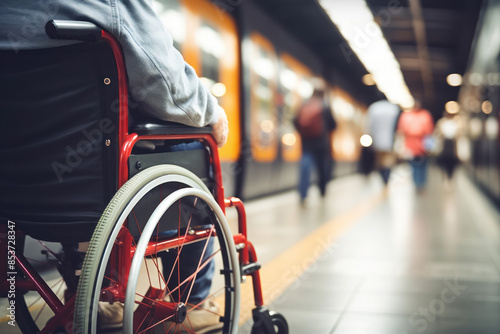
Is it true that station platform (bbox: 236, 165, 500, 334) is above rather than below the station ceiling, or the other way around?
below

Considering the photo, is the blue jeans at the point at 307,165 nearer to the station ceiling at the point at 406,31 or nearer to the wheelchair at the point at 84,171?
the station ceiling at the point at 406,31

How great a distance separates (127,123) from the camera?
145cm

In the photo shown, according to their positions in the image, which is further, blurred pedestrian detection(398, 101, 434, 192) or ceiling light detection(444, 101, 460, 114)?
ceiling light detection(444, 101, 460, 114)

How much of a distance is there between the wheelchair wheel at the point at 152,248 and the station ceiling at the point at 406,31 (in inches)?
284

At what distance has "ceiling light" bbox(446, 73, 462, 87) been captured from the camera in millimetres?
22030

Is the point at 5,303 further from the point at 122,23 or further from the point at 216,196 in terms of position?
the point at 122,23

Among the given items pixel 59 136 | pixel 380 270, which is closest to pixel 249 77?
pixel 380 270

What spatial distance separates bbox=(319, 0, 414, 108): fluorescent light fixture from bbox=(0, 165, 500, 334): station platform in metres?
1.60

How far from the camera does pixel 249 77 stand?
7848mm

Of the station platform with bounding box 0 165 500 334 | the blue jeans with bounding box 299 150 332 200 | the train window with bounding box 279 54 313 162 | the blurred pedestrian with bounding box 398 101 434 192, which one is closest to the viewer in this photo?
the station platform with bounding box 0 165 500 334

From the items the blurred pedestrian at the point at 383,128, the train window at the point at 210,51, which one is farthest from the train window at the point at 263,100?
the blurred pedestrian at the point at 383,128

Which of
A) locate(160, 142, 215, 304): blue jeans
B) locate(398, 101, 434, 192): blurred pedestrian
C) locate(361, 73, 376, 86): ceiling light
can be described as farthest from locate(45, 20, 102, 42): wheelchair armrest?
locate(361, 73, 376, 86): ceiling light

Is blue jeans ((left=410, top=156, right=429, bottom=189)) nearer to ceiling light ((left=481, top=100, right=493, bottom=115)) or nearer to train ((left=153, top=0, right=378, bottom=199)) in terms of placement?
ceiling light ((left=481, top=100, right=493, bottom=115))

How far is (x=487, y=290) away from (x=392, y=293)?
1.76ft
